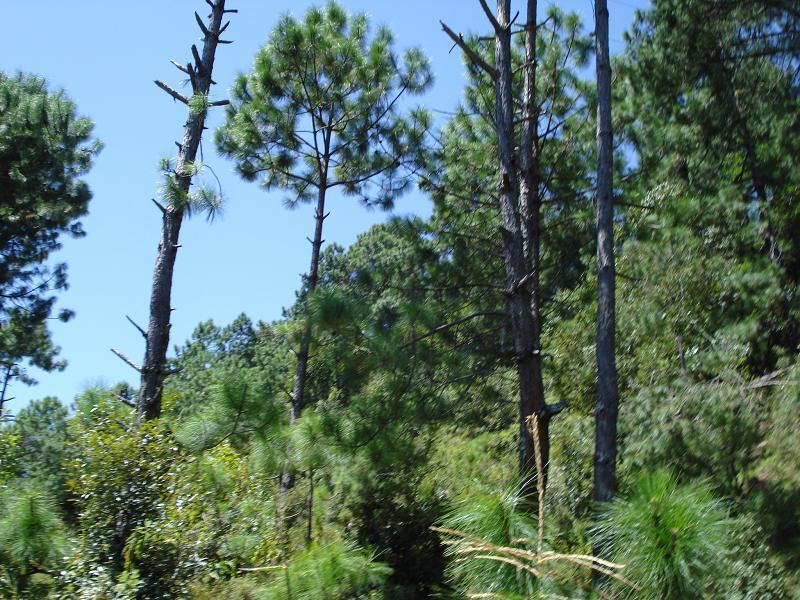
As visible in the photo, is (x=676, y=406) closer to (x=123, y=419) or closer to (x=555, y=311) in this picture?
(x=555, y=311)

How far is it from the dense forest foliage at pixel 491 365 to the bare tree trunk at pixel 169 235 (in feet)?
0.12

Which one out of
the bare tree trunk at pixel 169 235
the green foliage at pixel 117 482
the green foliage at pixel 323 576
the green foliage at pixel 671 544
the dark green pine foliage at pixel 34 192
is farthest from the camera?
the dark green pine foliage at pixel 34 192

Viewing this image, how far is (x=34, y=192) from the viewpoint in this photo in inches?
700

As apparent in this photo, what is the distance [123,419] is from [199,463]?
1024 millimetres

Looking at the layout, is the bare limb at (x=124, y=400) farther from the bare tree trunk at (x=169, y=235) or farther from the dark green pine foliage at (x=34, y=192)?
the dark green pine foliage at (x=34, y=192)

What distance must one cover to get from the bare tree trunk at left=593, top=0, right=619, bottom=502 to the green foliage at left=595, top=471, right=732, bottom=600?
2921 mm

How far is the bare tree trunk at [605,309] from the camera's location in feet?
22.6

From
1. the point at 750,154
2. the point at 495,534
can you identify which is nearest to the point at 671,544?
the point at 495,534

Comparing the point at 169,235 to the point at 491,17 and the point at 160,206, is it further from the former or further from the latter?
the point at 491,17

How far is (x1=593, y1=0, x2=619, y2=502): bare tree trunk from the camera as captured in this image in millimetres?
6875

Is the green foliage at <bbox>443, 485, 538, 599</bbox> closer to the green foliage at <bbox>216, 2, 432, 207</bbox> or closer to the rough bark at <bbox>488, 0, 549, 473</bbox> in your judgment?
the rough bark at <bbox>488, 0, 549, 473</bbox>

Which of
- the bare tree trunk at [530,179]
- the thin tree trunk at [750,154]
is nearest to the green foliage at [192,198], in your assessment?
the bare tree trunk at [530,179]

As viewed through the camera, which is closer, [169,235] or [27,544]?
[27,544]

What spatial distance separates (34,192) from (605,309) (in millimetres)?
15095
